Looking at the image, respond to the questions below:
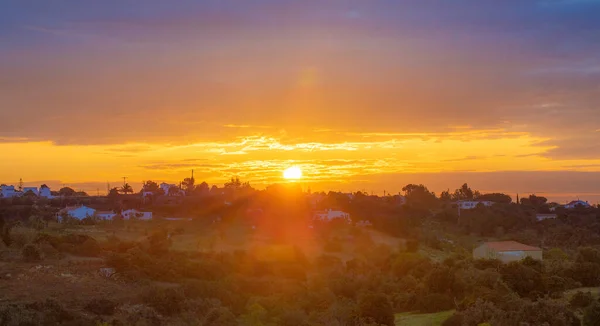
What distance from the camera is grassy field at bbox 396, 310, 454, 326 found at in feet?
80.7

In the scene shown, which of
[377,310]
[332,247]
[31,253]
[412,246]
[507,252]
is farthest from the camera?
[332,247]

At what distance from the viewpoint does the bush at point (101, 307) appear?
82.7ft

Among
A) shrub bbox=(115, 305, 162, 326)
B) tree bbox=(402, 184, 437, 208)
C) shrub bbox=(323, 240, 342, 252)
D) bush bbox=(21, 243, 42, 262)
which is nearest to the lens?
shrub bbox=(115, 305, 162, 326)

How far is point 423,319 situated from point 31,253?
736 inches

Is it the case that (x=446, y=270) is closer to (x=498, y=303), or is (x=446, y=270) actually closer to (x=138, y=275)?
(x=498, y=303)

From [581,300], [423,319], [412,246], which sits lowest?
[423,319]

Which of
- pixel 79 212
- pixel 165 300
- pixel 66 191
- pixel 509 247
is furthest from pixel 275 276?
pixel 66 191

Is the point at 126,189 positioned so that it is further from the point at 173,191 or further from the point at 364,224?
the point at 364,224

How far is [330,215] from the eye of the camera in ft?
214

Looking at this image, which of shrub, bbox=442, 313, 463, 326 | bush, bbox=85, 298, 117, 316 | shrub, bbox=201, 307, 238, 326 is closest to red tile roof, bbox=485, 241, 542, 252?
shrub, bbox=442, 313, 463, 326

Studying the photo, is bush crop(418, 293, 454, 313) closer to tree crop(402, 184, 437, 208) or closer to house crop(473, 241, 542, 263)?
house crop(473, 241, 542, 263)

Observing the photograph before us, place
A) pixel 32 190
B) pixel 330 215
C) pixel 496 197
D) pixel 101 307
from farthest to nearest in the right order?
pixel 496 197 < pixel 32 190 < pixel 330 215 < pixel 101 307

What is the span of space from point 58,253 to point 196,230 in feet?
64.2

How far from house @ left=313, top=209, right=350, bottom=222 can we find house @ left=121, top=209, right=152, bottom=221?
630 inches
